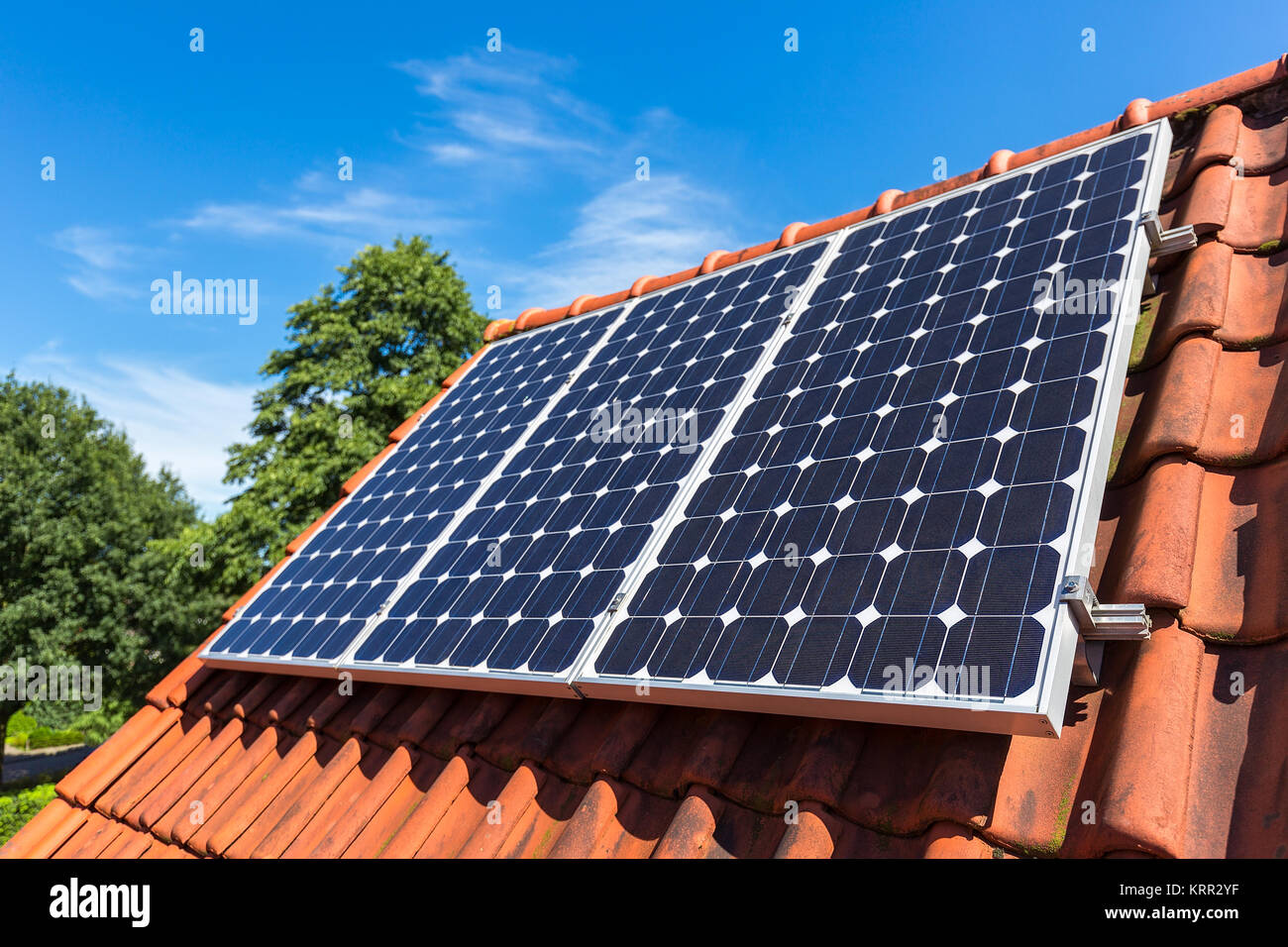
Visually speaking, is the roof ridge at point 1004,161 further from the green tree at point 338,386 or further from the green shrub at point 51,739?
the green shrub at point 51,739

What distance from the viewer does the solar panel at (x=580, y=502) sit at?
5.25 m

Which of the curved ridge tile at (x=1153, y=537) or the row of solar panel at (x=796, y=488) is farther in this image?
the row of solar panel at (x=796, y=488)

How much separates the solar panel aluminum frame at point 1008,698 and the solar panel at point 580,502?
1.17ft

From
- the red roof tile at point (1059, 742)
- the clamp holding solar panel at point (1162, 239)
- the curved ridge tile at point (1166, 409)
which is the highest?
the clamp holding solar panel at point (1162, 239)

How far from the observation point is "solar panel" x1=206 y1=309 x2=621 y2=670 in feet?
23.2

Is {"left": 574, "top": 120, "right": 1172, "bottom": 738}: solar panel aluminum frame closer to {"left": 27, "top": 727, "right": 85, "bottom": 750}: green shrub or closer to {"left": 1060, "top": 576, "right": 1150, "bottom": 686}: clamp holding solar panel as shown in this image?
{"left": 1060, "top": 576, "right": 1150, "bottom": 686}: clamp holding solar panel

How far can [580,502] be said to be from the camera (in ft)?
20.1

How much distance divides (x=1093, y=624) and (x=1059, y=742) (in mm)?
591

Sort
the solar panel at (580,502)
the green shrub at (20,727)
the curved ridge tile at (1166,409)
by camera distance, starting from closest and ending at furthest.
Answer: the curved ridge tile at (1166,409)
the solar panel at (580,502)
the green shrub at (20,727)

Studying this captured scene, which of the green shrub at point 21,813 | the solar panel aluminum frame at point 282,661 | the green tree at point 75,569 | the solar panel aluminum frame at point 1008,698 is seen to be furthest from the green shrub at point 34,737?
the solar panel aluminum frame at point 1008,698

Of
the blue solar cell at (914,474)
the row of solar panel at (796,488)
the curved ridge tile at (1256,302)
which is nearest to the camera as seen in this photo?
the blue solar cell at (914,474)

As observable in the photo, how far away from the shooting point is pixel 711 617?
4.37 m

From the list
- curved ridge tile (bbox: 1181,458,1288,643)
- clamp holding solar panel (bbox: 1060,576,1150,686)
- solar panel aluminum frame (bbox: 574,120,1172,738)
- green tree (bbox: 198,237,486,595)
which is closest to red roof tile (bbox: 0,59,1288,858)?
curved ridge tile (bbox: 1181,458,1288,643)
